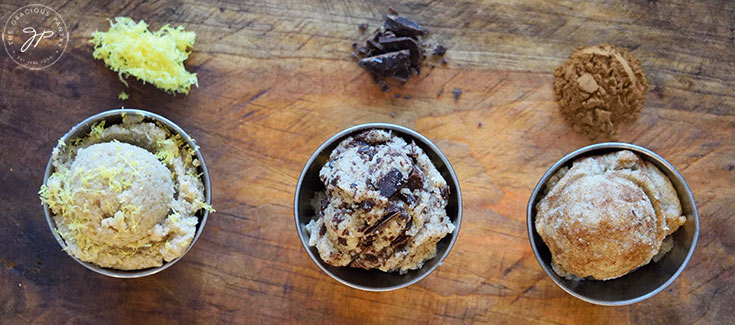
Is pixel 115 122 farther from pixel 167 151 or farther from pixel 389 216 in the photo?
pixel 389 216

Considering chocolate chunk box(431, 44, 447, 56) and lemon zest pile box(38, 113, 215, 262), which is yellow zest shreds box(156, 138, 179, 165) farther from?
chocolate chunk box(431, 44, 447, 56)

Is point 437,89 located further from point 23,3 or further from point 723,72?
point 23,3

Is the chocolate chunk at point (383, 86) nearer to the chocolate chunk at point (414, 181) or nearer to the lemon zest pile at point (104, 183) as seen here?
the chocolate chunk at point (414, 181)

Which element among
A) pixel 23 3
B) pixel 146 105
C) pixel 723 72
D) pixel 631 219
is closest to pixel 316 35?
pixel 146 105

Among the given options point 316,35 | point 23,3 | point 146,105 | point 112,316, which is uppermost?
point 23,3

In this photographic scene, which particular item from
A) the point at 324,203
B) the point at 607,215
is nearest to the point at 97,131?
the point at 324,203

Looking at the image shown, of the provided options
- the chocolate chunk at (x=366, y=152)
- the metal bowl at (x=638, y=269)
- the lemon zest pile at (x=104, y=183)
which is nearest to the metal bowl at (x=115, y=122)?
the lemon zest pile at (x=104, y=183)
